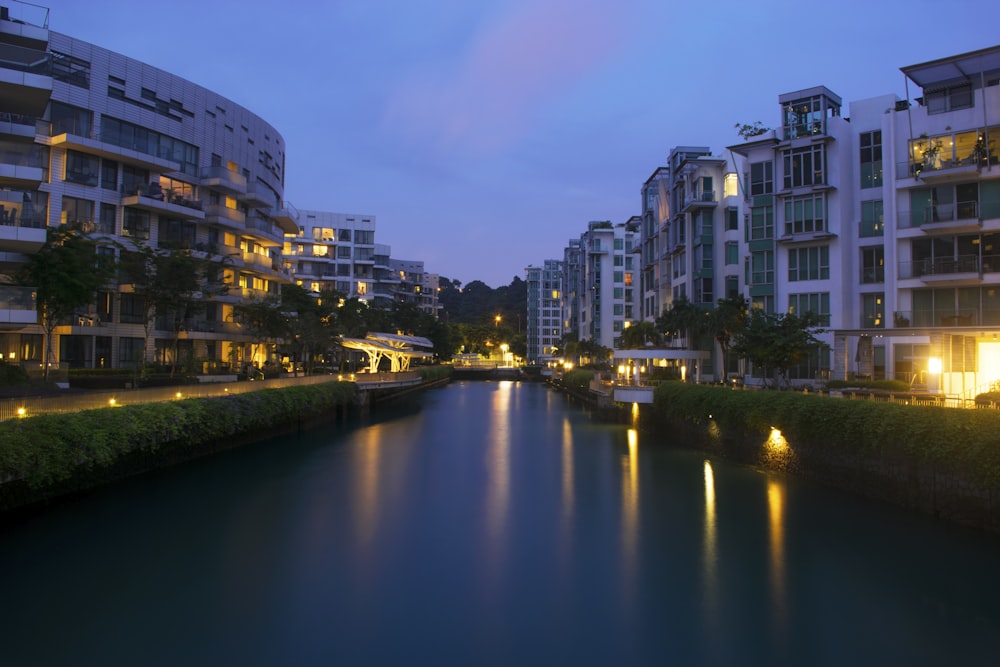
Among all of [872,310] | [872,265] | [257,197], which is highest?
[257,197]

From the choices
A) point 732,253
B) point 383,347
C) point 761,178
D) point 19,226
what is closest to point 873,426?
point 761,178

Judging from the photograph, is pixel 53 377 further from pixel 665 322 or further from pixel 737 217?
pixel 737 217

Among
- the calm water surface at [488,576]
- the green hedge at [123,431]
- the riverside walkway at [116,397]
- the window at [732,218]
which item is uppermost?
the window at [732,218]

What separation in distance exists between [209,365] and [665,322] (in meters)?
27.9

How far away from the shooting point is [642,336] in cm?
5131

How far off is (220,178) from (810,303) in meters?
39.3

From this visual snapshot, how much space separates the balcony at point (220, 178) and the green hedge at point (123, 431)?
22.4m

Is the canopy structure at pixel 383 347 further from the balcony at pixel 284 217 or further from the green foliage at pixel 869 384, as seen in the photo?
the green foliage at pixel 869 384

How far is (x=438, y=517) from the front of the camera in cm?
1909

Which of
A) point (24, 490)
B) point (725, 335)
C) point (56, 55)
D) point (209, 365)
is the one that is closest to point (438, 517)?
point (24, 490)

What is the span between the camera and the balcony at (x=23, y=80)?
26.0m

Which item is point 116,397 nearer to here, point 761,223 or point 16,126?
point 16,126

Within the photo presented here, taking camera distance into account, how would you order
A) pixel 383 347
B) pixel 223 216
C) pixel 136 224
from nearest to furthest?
pixel 136 224, pixel 223 216, pixel 383 347

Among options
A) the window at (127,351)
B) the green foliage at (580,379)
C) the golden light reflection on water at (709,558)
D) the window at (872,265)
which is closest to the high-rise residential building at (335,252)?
the green foliage at (580,379)
